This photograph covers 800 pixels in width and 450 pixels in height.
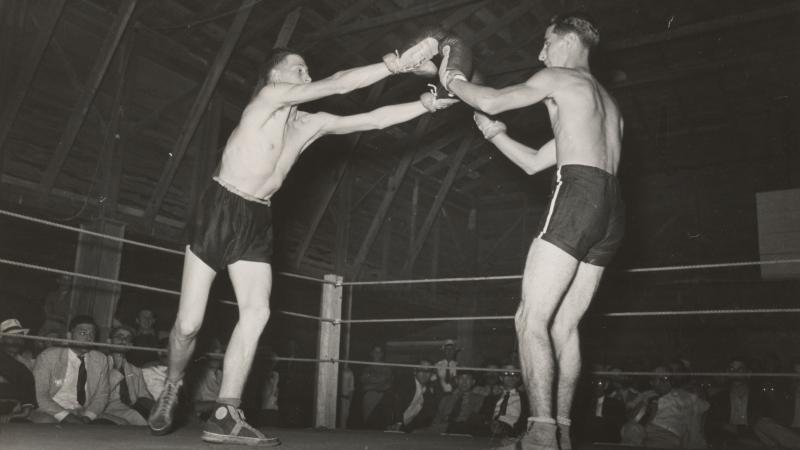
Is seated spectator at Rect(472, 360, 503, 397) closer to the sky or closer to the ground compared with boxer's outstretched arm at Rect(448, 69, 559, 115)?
closer to the ground

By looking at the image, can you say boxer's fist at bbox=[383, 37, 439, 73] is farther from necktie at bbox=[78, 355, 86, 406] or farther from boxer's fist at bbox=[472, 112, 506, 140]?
necktie at bbox=[78, 355, 86, 406]

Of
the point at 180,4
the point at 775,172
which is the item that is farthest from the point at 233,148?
the point at 775,172

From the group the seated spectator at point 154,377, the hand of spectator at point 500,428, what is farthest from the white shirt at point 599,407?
the seated spectator at point 154,377

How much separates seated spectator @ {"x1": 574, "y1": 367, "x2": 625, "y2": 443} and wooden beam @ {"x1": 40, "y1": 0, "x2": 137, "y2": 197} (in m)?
5.87

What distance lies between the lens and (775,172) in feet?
33.6

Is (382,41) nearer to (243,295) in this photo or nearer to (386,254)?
(386,254)

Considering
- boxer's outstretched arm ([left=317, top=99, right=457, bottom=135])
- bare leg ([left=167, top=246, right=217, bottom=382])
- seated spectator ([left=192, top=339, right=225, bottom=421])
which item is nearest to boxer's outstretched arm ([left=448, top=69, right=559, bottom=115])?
boxer's outstretched arm ([left=317, top=99, right=457, bottom=135])

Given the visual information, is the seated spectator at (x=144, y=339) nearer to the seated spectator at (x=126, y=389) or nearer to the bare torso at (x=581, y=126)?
the seated spectator at (x=126, y=389)

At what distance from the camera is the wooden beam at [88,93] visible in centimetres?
670

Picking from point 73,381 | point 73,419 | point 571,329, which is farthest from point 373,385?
point 571,329

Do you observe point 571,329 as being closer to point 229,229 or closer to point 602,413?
point 229,229

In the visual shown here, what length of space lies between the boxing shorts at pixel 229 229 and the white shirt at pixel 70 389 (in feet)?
9.64

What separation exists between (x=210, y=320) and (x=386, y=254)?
3.55 meters

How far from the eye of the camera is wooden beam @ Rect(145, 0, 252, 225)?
23.8ft
